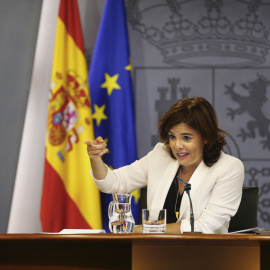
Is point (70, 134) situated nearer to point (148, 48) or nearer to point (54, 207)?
point (54, 207)

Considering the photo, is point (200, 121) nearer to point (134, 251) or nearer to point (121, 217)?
point (121, 217)

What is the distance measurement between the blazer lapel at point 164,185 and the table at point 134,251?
111 cm

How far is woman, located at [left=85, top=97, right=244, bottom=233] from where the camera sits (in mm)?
2400

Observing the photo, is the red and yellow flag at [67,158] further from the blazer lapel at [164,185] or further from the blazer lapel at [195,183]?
the blazer lapel at [195,183]

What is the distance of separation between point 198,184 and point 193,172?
14 cm

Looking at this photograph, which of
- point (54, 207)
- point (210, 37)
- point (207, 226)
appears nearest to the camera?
point (207, 226)

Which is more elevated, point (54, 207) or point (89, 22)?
point (89, 22)

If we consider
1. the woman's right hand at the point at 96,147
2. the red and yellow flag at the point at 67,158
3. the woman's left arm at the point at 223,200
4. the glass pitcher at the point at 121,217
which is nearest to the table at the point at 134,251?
the glass pitcher at the point at 121,217

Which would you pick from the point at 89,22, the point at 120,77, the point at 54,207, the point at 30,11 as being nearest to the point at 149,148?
the point at 120,77

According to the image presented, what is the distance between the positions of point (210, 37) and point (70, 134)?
4.05 feet

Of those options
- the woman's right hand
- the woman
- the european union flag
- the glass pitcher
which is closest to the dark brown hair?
the woman

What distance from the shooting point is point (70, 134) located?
3457 mm

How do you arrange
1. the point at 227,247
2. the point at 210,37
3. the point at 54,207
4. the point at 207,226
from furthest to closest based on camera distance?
the point at 210,37, the point at 54,207, the point at 207,226, the point at 227,247

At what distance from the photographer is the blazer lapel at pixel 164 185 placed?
8.41 ft
